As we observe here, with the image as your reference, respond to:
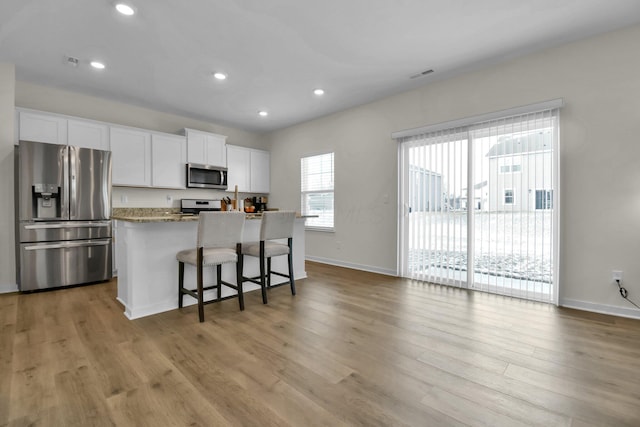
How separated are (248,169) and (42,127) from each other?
3.14m

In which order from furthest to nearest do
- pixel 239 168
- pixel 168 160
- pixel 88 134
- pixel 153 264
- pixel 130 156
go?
pixel 239 168, pixel 168 160, pixel 130 156, pixel 88 134, pixel 153 264

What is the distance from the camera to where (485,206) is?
3.59 metres

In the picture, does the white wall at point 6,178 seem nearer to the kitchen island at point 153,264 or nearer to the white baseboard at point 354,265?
the kitchen island at point 153,264

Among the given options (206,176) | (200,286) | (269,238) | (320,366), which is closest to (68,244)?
(206,176)

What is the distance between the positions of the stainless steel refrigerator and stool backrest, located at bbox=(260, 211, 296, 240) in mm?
2481

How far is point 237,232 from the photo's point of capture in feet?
9.55

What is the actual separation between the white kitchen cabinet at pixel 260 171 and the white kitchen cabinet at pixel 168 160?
56.6 inches

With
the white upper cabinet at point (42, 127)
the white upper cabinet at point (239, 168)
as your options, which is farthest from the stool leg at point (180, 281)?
the white upper cabinet at point (239, 168)

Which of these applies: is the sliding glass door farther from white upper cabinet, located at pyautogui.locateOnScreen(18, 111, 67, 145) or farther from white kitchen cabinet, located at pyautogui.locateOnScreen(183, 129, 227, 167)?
white upper cabinet, located at pyautogui.locateOnScreen(18, 111, 67, 145)

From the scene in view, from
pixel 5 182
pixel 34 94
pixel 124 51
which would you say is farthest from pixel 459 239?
pixel 34 94

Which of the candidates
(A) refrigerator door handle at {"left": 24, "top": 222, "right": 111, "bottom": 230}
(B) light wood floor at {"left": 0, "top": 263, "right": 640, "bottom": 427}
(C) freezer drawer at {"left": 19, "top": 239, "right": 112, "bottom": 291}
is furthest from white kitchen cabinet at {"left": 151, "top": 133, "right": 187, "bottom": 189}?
(B) light wood floor at {"left": 0, "top": 263, "right": 640, "bottom": 427}

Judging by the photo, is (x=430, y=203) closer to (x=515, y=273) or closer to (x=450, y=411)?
(x=515, y=273)

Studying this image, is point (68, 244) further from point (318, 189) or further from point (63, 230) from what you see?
point (318, 189)

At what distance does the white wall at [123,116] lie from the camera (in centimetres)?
405
